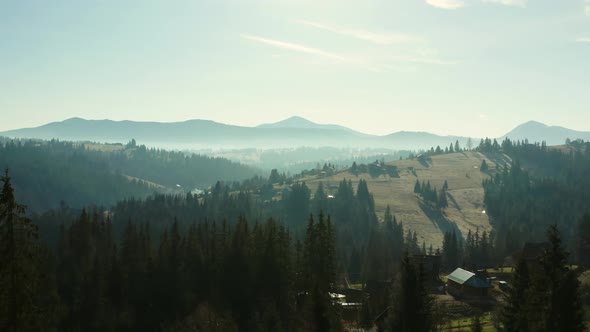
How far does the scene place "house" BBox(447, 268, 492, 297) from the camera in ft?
282

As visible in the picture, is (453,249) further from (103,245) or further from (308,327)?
(308,327)

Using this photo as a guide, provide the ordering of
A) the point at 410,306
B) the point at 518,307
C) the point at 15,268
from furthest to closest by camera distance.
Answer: the point at 410,306 < the point at 518,307 < the point at 15,268

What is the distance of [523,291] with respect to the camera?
141ft

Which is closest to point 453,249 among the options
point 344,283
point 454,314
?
point 344,283

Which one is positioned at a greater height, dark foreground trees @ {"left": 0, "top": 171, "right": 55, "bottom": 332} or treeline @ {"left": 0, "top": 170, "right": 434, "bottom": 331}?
dark foreground trees @ {"left": 0, "top": 171, "right": 55, "bottom": 332}

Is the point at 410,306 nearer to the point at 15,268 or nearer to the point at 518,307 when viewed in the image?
the point at 518,307

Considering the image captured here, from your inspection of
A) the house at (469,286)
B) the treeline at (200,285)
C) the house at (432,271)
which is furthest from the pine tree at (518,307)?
the house at (432,271)

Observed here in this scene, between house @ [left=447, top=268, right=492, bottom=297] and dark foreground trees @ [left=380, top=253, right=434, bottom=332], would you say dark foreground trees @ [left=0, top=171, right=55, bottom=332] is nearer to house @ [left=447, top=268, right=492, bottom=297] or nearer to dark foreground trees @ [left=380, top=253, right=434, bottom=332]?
dark foreground trees @ [left=380, top=253, right=434, bottom=332]

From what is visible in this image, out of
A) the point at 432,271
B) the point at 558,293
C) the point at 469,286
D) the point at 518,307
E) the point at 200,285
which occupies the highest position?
the point at 558,293

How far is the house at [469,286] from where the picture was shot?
85.9m

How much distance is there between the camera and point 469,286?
86.9 metres

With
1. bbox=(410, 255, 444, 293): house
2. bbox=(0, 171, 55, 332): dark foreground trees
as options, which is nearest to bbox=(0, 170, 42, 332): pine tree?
bbox=(0, 171, 55, 332): dark foreground trees

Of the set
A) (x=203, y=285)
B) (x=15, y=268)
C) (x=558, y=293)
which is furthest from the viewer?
(x=203, y=285)

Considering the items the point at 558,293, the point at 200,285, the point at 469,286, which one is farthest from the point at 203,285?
the point at 558,293
